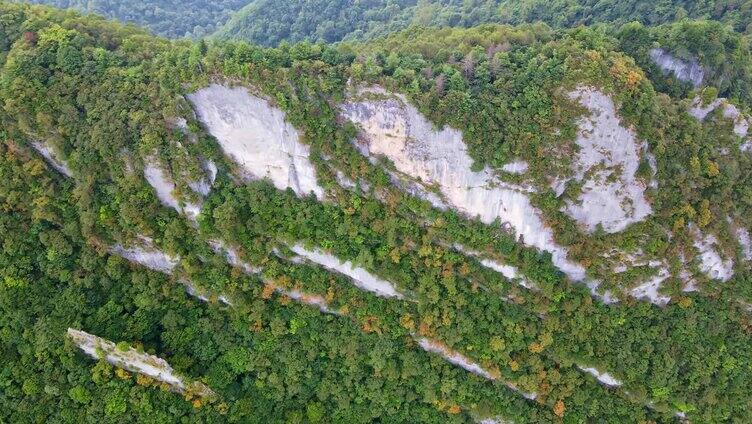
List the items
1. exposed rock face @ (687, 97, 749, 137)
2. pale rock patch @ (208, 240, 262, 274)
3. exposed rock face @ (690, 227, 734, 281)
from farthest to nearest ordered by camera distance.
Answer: pale rock patch @ (208, 240, 262, 274), exposed rock face @ (690, 227, 734, 281), exposed rock face @ (687, 97, 749, 137)

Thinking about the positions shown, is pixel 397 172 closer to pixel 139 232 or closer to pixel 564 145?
pixel 564 145

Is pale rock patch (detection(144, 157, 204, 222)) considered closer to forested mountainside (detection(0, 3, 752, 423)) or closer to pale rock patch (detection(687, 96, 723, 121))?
forested mountainside (detection(0, 3, 752, 423))

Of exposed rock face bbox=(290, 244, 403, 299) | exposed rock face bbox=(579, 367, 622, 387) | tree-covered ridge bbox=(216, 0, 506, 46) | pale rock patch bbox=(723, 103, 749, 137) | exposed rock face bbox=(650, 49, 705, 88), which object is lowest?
exposed rock face bbox=(579, 367, 622, 387)

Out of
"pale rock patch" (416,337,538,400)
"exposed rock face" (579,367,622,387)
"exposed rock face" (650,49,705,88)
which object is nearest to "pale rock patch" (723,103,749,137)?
"exposed rock face" (650,49,705,88)

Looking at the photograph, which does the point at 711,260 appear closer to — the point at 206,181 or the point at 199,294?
the point at 206,181

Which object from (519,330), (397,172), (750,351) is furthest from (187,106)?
(750,351)
